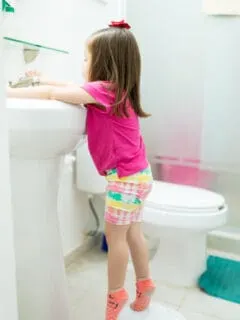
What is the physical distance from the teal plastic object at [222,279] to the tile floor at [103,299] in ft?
0.12

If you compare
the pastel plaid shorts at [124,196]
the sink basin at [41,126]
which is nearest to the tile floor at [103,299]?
the pastel plaid shorts at [124,196]

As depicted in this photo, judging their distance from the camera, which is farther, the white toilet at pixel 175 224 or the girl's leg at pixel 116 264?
the white toilet at pixel 175 224

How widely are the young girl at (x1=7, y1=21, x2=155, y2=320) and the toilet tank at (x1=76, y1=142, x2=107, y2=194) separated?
51cm

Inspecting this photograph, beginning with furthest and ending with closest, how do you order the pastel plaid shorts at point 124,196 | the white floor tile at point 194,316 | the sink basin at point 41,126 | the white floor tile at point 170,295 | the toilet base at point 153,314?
the white floor tile at point 170,295 < the white floor tile at point 194,316 < the toilet base at point 153,314 < the pastel plaid shorts at point 124,196 < the sink basin at point 41,126

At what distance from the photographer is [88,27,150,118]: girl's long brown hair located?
103 cm

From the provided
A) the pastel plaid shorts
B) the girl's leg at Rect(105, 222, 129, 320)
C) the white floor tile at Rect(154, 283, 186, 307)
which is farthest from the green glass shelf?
the white floor tile at Rect(154, 283, 186, 307)

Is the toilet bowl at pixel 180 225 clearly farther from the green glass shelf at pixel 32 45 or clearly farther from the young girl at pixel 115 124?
the green glass shelf at pixel 32 45

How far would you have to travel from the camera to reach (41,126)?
87 cm

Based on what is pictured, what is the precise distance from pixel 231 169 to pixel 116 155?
0.94 meters

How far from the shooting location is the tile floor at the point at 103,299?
134 cm

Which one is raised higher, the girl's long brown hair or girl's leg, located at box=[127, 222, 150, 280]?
the girl's long brown hair

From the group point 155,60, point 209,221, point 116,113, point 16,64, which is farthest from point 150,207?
point 155,60

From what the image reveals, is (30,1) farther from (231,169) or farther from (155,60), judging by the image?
(231,169)

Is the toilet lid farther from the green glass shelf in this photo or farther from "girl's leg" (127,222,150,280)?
the green glass shelf
